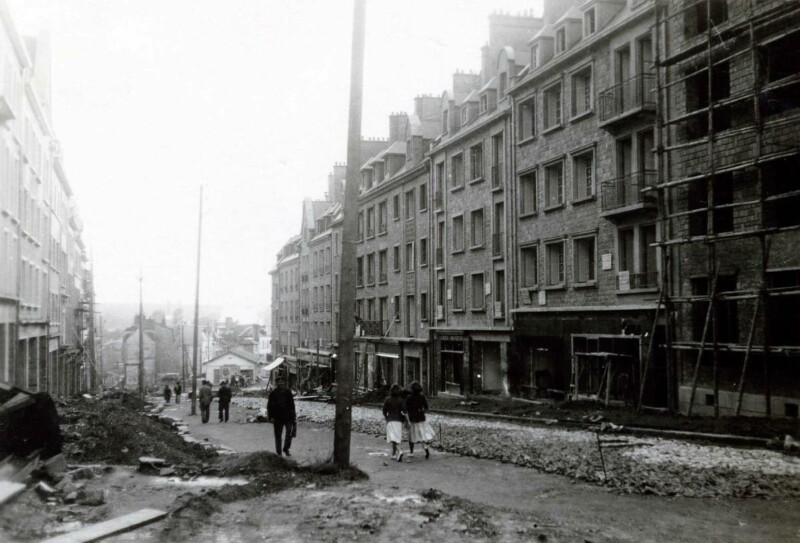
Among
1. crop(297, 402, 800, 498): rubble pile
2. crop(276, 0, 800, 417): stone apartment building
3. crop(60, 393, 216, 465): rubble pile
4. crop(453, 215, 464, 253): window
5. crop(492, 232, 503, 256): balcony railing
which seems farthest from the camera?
crop(453, 215, 464, 253): window

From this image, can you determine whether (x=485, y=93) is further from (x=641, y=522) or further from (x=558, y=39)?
(x=641, y=522)

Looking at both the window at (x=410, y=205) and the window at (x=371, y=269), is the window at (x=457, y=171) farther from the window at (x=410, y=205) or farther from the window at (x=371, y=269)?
the window at (x=371, y=269)

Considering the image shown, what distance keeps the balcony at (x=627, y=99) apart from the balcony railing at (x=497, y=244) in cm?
828

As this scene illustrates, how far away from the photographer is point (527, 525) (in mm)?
7930

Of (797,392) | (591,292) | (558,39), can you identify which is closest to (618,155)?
(591,292)

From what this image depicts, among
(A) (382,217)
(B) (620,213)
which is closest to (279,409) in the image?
(B) (620,213)

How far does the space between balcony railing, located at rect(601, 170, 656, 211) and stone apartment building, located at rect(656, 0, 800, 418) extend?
3.52 feet

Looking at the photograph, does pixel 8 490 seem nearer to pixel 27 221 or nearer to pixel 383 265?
pixel 27 221

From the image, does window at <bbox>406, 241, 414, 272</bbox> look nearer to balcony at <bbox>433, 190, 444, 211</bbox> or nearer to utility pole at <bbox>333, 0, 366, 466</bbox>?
balcony at <bbox>433, 190, 444, 211</bbox>

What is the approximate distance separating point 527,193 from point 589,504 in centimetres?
2026

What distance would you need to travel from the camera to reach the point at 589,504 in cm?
988

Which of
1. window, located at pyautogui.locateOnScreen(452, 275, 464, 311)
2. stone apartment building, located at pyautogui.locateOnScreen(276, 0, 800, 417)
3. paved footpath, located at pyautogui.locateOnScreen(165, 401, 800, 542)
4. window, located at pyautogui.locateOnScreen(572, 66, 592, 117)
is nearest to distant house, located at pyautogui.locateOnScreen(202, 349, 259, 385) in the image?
stone apartment building, located at pyautogui.locateOnScreen(276, 0, 800, 417)

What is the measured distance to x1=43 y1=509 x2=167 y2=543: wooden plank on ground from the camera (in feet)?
22.8

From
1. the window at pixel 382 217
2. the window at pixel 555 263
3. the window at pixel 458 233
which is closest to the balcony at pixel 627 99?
the window at pixel 555 263
